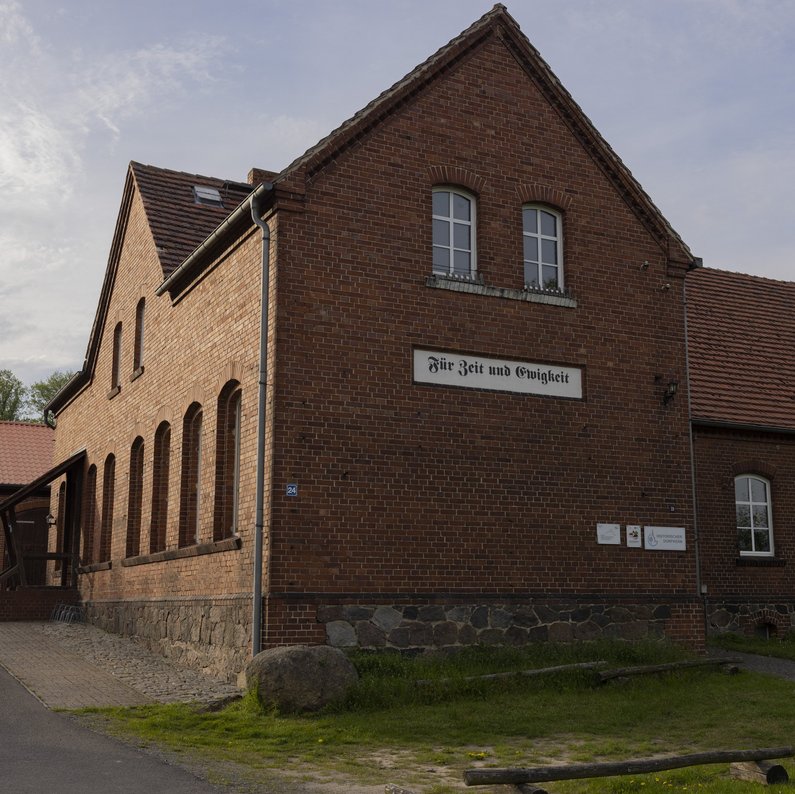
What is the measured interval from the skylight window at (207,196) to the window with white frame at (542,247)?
25.9ft

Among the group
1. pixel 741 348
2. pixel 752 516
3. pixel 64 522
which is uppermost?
pixel 741 348

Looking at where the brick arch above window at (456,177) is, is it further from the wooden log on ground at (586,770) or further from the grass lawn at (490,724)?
the wooden log on ground at (586,770)

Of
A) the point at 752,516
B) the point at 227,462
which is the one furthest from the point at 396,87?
the point at 752,516

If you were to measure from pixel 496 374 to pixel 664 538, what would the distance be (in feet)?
12.1

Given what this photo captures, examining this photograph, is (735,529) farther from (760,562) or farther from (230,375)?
(230,375)

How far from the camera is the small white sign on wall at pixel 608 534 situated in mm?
15734

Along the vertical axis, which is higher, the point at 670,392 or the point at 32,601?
the point at 670,392

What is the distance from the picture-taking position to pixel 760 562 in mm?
19719

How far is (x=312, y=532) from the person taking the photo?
1366 centimetres

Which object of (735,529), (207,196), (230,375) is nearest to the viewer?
(230,375)

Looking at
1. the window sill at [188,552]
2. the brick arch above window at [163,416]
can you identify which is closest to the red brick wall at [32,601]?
the window sill at [188,552]

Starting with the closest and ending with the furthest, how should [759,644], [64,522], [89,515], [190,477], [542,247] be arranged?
[542,247] → [190,477] → [759,644] → [89,515] → [64,522]

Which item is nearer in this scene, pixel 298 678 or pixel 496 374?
pixel 298 678

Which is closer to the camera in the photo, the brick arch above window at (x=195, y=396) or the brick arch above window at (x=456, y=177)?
the brick arch above window at (x=456, y=177)
